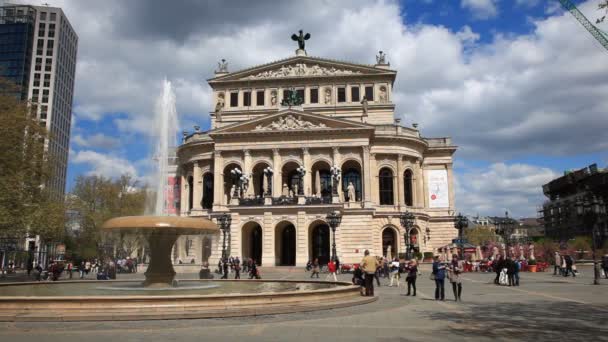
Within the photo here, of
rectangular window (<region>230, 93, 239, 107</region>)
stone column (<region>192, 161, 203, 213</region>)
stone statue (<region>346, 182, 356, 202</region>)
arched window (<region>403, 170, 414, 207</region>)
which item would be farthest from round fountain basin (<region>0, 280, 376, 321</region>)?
rectangular window (<region>230, 93, 239, 107</region>)

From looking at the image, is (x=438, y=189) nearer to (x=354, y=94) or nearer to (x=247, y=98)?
(x=354, y=94)

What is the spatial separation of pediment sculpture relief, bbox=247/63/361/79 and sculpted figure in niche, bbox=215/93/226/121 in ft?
15.6

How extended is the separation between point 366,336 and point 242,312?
157 inches

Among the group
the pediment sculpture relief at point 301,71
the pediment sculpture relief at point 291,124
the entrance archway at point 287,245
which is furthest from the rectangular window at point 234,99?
the entrance archway at point 287,245

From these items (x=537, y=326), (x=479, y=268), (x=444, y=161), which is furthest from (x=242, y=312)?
(x=444, y=161)

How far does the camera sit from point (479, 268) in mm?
42938

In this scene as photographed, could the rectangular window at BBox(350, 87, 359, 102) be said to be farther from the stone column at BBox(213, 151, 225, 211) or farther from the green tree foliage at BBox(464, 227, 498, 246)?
the green tree foliage at BBox(464, 227, 498, 246)

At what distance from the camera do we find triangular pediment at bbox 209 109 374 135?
52969mm

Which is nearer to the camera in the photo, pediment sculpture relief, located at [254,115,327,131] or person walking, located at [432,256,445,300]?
person walking, located at [432,256,445,300]

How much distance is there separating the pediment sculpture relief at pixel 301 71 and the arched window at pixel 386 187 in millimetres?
13907

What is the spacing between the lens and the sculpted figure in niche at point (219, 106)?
61719mm

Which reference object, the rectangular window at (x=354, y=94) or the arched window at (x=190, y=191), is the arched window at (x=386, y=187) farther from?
→ the arched window at (x=190, y=191)

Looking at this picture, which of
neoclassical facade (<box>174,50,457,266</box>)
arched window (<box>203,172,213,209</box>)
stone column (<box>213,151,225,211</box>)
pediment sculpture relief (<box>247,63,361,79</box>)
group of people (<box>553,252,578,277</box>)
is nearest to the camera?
group of people (<box>553,252,578,277</box>)

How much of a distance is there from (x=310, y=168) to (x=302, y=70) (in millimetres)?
15509
